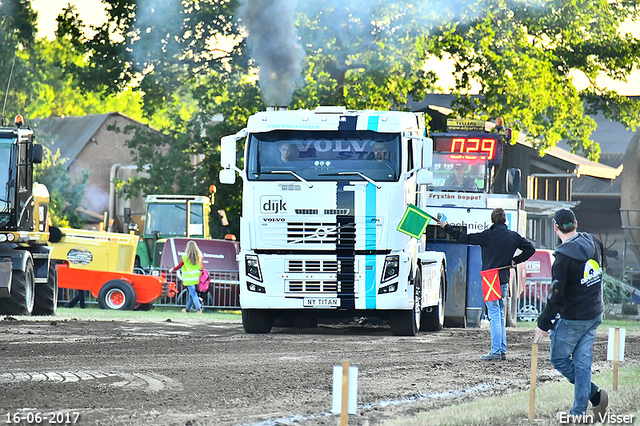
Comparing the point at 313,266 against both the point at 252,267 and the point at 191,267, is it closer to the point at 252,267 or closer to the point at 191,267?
the point at 252,267

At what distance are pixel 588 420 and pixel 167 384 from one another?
399cm

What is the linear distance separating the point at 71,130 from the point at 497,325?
57.9 meters

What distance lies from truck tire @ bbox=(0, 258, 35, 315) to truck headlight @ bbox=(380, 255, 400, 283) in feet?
24.3

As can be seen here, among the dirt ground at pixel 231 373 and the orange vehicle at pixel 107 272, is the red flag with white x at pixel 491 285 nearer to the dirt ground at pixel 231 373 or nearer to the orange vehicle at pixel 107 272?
the dirt ground at pixel 231 373

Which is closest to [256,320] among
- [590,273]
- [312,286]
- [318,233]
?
[312,286]

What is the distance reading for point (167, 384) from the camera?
412 inches

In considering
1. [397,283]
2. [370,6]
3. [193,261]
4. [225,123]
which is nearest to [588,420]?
[397,283]

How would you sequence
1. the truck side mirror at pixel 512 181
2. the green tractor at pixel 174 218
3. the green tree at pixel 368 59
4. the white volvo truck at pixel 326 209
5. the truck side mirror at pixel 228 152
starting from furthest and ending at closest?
the green tractor at pixel 174 218 → the green tree at pixel 368 59 → the truck side mirror at pixel 512 181 → the white volvo truck at pixel 326 209 → the truck side mirror at pixel 228 152

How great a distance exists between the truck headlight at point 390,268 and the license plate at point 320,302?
30.6 inches

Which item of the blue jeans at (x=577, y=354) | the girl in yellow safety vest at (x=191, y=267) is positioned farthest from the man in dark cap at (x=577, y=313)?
the girl in yellow safety vest at (x=191, y=267)

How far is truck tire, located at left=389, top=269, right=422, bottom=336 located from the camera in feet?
57.6

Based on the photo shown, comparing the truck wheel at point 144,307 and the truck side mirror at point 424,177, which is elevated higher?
the truck side mirror at point 424,177

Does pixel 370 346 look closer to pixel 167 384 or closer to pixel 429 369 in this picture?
pixel 429 369

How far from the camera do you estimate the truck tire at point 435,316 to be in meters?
19.7
